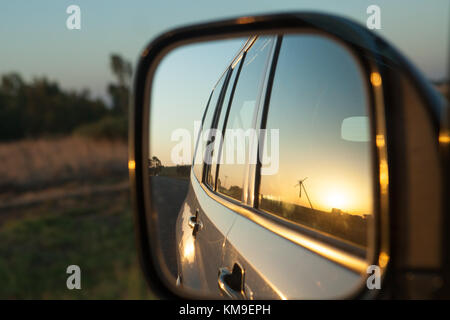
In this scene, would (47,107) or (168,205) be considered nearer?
(168,205)

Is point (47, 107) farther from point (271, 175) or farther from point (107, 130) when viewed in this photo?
point (271, 175)

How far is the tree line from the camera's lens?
45.5 metres

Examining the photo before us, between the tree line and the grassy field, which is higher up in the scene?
the tree line

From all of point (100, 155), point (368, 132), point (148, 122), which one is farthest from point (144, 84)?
point (100, 155)

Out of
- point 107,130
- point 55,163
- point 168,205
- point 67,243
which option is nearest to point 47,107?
point 107,130

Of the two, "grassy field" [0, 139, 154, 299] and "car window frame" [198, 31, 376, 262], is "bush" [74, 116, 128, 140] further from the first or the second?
"car window frame" [198, 31, 376, 262]

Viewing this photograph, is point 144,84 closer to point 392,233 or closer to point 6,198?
point 392,233

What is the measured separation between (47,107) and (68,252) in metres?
44.8

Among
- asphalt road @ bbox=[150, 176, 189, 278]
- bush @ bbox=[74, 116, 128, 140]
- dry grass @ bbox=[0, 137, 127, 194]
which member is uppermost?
bush @ bbox=[74, 116, 128, 140]

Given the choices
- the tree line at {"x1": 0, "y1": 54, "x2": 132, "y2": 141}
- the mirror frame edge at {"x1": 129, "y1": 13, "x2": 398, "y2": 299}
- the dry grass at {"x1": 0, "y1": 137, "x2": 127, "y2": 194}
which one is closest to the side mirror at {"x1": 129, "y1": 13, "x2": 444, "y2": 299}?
the mirror frame edge at {"x1": 129, "y1": 13, "x2": 398, "y2": 299}

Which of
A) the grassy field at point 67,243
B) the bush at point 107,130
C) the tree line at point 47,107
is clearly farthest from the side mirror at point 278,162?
the tree line at point 47,107

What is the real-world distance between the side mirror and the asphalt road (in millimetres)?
12

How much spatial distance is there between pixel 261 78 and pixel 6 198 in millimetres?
15530

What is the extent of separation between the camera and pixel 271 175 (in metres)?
1.95
